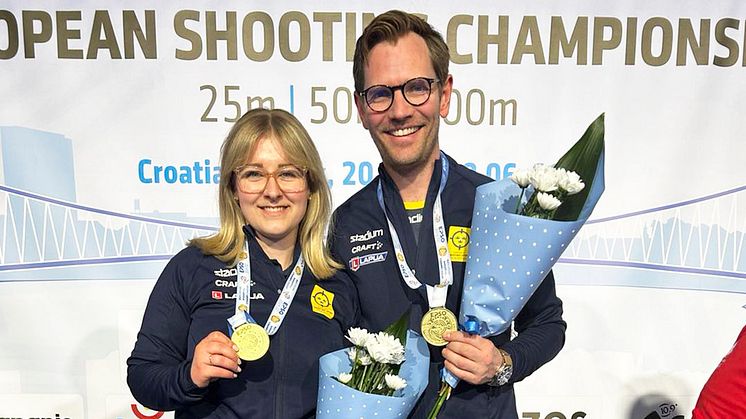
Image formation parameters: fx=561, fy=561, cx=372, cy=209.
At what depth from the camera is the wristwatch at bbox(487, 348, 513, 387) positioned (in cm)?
143

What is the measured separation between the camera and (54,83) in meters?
2.61

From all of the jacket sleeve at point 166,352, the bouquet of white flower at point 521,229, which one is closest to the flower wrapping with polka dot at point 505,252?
the bouquet of white flower at point 521,229

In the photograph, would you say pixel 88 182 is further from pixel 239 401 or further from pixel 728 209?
pixel 728 209

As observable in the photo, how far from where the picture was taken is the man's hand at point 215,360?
1.31 m

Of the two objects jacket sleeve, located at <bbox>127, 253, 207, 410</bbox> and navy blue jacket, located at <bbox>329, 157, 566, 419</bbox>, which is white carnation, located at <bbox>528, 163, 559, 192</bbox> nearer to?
navy blue jacket, located at <bbox>329, 157, 566, 419</bbox>

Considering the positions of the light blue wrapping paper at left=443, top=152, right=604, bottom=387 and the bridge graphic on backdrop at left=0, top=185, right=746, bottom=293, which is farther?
the bridge graphic on backdrop at left=0, top=185, right=746, bottom=293

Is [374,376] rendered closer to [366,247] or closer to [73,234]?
[366,247]

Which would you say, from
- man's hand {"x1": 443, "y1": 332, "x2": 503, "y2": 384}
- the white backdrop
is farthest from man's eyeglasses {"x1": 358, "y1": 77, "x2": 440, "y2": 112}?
the white backdrop

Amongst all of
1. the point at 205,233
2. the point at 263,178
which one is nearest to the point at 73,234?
the point at 205,233

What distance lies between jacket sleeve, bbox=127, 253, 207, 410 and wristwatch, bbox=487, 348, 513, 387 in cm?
74

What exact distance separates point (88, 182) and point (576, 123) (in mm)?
2325

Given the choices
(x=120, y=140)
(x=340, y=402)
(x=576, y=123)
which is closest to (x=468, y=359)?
(x=340, y=402)

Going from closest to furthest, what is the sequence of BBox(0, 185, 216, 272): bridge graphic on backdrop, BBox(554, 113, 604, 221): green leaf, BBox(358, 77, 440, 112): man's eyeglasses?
1. BBox(554, 113, 604, 221): green leaf
2. BBox(358, 77, 440, 112): man's eyeglasses
3. BBox(0, 185, 216, 272): bridge graphic on backdrop

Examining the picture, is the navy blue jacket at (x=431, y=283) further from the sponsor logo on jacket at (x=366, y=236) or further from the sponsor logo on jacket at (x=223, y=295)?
the sponsor logo on jacket at (x=223, y=295)
